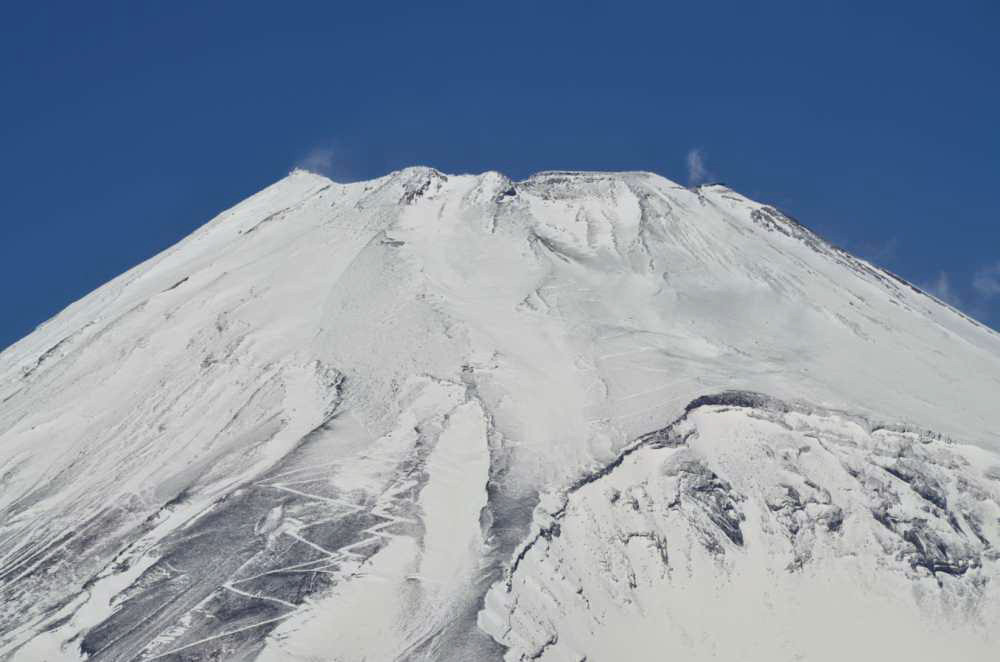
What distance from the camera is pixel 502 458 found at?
6512 centimetres

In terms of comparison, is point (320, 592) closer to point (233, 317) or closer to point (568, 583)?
point (568, 583)

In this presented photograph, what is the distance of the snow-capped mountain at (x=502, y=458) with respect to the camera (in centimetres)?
5706

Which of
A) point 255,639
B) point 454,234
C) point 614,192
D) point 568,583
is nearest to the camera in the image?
point 255,639

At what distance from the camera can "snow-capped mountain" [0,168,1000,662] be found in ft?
187

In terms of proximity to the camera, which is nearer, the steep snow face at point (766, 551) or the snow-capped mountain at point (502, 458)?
the snow-capped mountain at point (502, 458)

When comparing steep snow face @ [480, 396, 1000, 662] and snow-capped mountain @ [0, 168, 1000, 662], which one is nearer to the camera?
snow-capped mountain @ [0, 168, 1000, 662]

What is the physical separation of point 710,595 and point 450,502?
10.9 metres

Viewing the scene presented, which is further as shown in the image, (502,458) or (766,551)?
(502,458)

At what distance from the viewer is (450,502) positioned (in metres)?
62.3

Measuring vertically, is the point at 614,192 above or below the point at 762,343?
above

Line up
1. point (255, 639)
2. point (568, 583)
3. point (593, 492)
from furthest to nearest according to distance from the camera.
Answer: point (593, 492)
point (568, 583)
point (255, 639)

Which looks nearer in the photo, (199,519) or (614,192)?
(199,519)

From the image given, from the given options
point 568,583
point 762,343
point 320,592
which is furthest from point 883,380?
point 320,592

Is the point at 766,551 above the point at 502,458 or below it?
below
